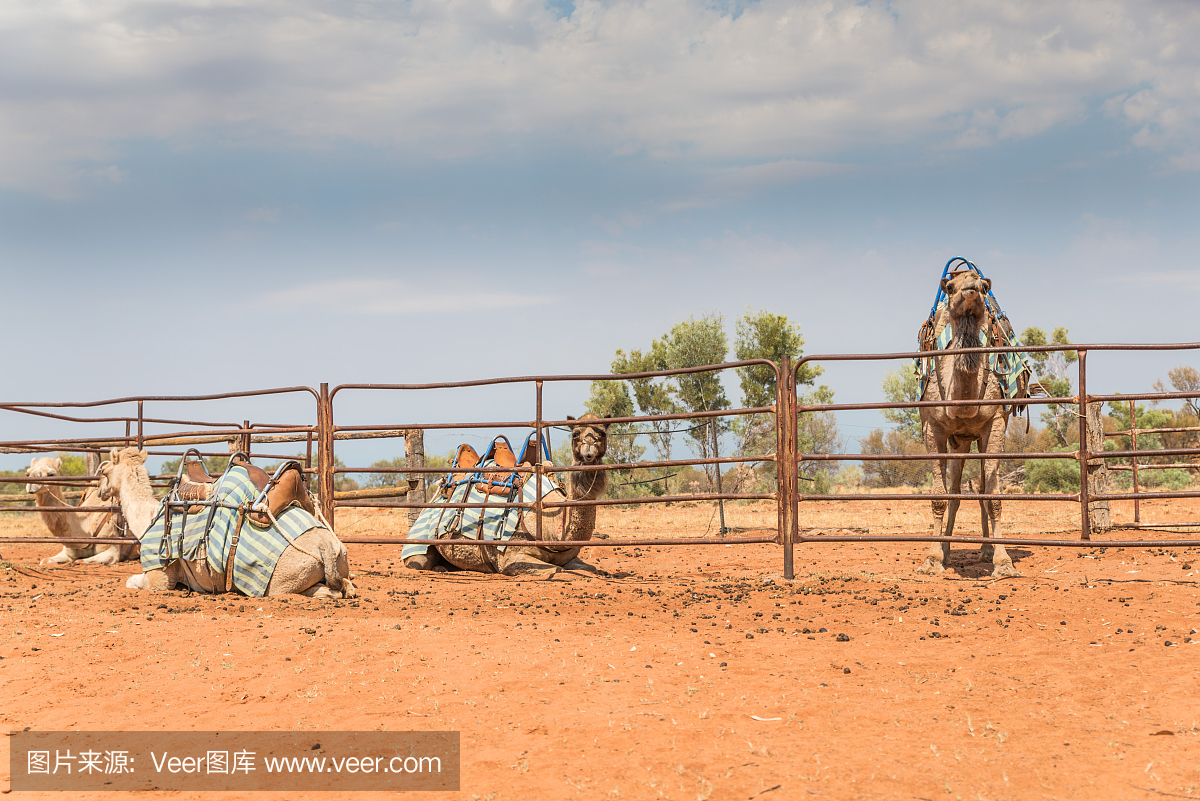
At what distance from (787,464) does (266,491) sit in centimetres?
406

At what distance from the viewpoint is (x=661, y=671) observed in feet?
13.8

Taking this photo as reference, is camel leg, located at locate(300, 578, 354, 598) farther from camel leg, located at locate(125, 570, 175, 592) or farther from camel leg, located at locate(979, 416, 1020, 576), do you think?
camel leg, located at locate(979, 416, 1020, 576)

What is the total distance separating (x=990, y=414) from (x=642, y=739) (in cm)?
529

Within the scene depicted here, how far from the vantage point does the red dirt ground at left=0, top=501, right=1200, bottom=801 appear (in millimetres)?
2994

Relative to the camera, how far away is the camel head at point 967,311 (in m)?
7.05

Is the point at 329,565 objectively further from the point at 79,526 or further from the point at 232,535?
the point at 79,526

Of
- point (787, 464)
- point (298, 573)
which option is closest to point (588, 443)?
point (787, 464)

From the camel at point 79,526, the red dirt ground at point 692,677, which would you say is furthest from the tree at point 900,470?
the camel at point 79,526

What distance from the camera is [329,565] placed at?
21.0 feet

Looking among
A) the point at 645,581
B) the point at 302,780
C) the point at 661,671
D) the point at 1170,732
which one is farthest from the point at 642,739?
the point at 645,581

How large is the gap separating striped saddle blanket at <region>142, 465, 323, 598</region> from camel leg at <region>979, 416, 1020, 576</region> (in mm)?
5511

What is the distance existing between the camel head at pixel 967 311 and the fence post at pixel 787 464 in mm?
1535

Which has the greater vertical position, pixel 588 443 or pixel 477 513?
pixel 588 443

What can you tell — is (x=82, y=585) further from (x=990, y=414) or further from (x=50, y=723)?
(x=990, y=414)
